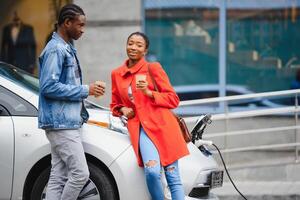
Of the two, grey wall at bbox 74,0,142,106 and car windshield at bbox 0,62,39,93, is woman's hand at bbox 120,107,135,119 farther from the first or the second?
grey wall at bbox 74,0,142,106

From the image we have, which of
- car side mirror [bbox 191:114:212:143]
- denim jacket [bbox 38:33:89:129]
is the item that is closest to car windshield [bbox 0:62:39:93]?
denim jacket [bbox 38:33:89:129]

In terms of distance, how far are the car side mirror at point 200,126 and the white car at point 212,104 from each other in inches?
162

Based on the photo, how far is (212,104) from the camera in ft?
37.7

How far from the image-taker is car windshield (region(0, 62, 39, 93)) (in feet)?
23.8

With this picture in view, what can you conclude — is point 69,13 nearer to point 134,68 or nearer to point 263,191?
point 134,68

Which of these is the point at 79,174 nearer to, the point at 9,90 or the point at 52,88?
the point at 52,88

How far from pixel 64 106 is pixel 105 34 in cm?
518

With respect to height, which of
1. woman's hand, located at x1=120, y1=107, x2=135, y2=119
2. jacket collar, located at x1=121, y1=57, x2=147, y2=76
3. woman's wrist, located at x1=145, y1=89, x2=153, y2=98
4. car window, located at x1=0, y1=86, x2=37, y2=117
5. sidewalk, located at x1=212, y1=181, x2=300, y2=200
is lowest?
sidewalk, located at x1=212, y1=181, x2=300, y2=200

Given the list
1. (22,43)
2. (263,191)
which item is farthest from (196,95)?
(263,191)

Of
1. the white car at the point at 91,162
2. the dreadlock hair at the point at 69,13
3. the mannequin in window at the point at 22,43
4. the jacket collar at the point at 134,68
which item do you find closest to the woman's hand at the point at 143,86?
the jacket collar at the point at 134,68

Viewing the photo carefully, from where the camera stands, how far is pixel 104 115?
277 inches

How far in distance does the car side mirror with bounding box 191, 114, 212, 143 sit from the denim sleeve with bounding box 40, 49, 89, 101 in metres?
1.32

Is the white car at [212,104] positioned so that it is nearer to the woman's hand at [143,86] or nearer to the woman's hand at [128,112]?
the woman's hand at [128,112]

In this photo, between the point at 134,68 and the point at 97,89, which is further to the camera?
the point at 134,68
